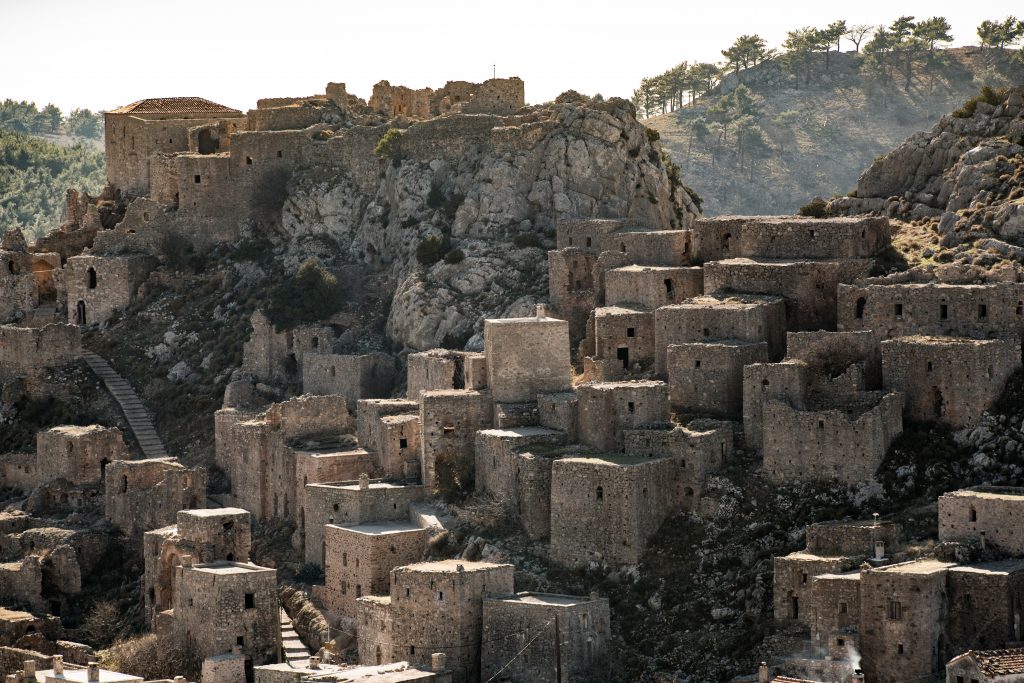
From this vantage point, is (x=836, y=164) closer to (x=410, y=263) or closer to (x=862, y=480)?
(x=410, y=263)

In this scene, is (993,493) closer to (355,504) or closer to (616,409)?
(616,409)

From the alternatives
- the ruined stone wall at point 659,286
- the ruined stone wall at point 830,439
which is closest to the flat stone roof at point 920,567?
the ruined stone wall at point 830,439

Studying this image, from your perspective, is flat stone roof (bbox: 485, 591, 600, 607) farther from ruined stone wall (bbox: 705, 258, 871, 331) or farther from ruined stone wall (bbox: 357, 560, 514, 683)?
ruined stone wall (bbox: 705, 258, 871, 331)

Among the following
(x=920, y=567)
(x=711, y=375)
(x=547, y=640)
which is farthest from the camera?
(x=711, y=375)

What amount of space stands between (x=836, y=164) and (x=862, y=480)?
7479 cm

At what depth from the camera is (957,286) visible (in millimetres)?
67188

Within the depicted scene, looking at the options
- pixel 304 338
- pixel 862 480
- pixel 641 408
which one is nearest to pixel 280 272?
pixel 304 338

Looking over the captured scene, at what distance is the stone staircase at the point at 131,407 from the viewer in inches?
3297

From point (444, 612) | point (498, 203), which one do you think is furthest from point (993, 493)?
point (498, 203)

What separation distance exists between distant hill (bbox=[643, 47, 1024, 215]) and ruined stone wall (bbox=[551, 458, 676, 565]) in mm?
63185

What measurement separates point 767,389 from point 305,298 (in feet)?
78.3

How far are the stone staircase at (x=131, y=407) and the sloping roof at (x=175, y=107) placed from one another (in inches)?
554

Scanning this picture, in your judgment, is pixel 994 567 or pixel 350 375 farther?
pixel 350 375

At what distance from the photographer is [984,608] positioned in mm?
57531
